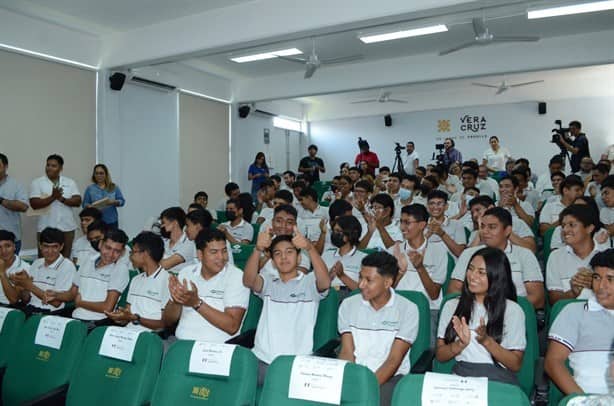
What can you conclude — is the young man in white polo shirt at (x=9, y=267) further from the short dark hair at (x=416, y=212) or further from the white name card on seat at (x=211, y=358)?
the short dark hair at (x=416, y=212)

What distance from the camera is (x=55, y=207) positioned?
5730 mm

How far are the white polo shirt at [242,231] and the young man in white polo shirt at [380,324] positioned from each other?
2.71m

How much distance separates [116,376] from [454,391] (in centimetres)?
139

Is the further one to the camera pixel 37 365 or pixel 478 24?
pixel 478 24

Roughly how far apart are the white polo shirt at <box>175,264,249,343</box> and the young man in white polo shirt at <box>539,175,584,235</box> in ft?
10.3

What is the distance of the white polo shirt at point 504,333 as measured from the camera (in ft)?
6.89

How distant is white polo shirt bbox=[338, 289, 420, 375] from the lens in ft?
7.61

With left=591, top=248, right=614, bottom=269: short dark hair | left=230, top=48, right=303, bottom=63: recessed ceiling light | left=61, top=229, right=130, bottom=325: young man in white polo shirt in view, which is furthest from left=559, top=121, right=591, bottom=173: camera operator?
left=61, top=229, right=130, bottom=325: young man in white polo shirt

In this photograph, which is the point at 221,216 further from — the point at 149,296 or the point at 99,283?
the point at 149,296

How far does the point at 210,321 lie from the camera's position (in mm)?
2586

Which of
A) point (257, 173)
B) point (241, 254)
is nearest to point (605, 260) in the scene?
point (241, 254)

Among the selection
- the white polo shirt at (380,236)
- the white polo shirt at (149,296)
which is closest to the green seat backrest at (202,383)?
the white polo shirt at (149,296)

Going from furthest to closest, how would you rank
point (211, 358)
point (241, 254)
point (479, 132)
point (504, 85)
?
point (479, 132) < point (504, 85) < point (241, 254) < point (211, 358)

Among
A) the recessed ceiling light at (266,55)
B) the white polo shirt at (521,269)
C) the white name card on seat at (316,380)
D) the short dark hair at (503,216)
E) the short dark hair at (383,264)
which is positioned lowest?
the white name card on seat at (316,380)
